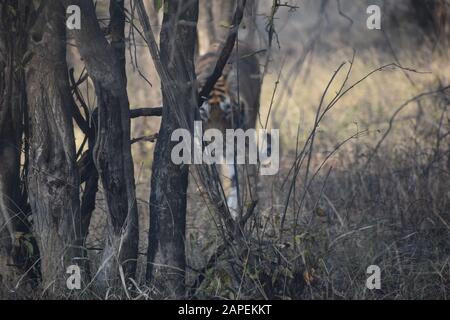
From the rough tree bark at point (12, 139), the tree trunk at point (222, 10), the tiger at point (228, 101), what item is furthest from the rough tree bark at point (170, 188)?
the tree trunk at point (222, 10)

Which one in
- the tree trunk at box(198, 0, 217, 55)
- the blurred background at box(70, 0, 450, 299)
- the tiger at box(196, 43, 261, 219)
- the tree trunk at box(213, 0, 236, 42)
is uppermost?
the tree trunk at box(213, 0, 236, 42)

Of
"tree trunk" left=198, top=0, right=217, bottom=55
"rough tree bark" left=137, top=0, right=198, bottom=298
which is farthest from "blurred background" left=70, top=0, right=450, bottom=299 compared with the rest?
"rough tree bark" left=137, top=0, right=198, bottom=298

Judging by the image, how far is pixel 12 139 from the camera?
13.4 feet

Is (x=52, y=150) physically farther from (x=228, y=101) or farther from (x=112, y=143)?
(x=228, y=101)

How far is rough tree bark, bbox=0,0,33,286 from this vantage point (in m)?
3.97

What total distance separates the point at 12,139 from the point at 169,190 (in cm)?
82

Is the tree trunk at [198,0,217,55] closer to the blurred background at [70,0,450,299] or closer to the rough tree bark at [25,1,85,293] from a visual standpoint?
the blurred background at [70,0,450,299]

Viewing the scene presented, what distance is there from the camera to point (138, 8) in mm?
3562

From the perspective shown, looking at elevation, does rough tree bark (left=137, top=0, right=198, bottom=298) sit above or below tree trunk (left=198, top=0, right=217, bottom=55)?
below

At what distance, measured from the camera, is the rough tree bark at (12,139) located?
13.0 feet

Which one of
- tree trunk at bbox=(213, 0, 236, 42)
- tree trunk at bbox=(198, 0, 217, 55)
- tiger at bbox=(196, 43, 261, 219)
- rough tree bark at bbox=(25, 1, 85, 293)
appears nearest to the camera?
rough tree bark at bbox=(25, 1, 85, 293)

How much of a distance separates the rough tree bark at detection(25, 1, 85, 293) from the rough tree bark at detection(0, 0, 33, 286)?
93 millimetres

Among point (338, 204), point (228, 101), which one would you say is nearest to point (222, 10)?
point (228, 101)
